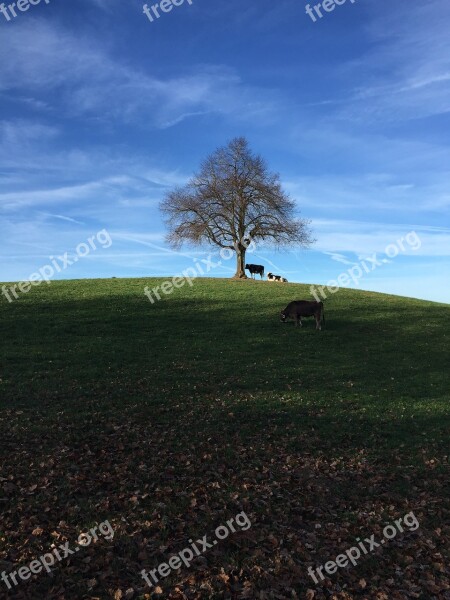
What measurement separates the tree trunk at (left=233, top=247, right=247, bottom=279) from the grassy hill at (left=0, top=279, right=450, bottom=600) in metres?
28.5

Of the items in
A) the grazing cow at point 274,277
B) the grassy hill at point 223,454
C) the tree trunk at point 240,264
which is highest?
the tree trunk at point 240,264

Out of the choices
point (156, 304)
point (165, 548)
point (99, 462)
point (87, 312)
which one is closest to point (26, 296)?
point (87, 312)

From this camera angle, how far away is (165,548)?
10062mm

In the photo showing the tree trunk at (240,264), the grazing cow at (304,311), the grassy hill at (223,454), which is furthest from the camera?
the tree trunk at (240,264)

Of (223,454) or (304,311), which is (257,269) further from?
(223,454)

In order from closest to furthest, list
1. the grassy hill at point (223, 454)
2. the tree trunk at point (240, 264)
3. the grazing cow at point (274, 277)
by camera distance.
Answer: the grassy hill at point (223, 454) → the grazing cow at point (274, 277) → the tree trunk at point (240, 264)

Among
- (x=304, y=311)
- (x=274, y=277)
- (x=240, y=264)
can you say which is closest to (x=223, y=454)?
(x=304, y=311)

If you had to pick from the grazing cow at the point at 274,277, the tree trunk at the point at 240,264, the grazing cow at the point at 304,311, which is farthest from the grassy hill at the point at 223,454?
the tree trunk at the point at 240,264

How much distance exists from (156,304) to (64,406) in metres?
21.2

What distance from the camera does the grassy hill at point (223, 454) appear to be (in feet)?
32.1

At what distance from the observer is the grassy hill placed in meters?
9.78

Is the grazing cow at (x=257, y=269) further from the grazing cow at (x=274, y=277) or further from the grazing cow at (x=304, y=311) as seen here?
the grazing cow at (x=304, y=311)

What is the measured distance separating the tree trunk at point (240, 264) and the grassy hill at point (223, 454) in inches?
1120

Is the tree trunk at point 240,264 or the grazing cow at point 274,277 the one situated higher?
the tree trunk at point 240,264
